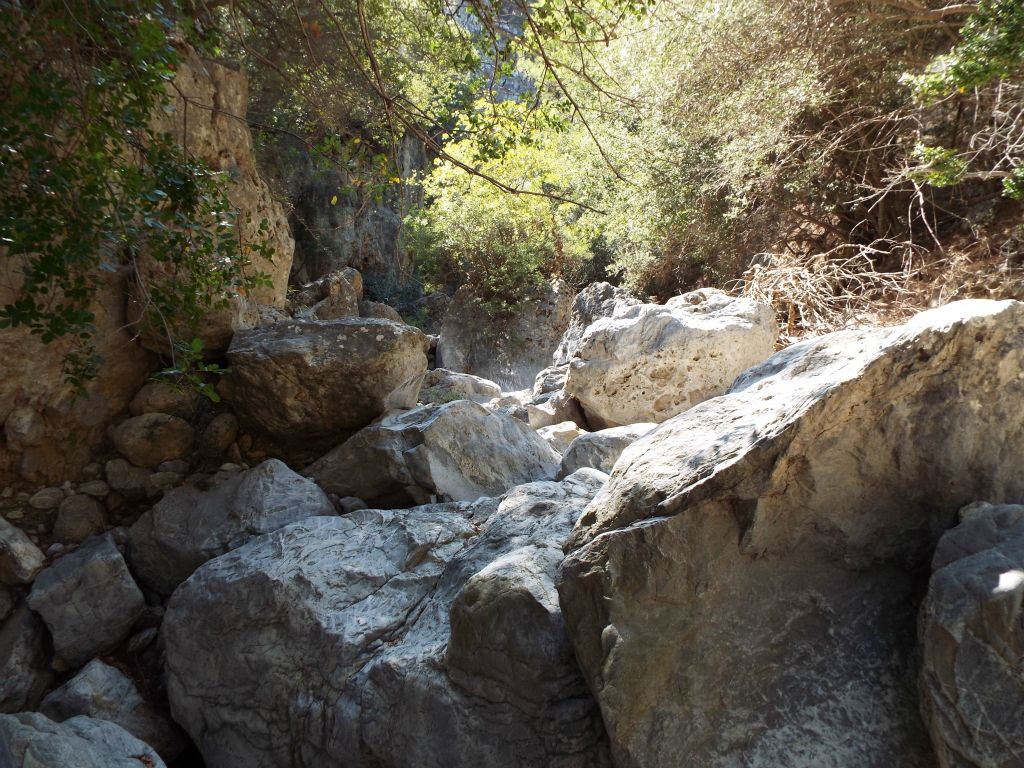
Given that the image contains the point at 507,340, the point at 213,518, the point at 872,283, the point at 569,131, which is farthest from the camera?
the point at 507,340

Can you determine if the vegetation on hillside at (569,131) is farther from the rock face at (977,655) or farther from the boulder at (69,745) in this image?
the rock face at (977,655)

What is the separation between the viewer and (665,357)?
6383 mm

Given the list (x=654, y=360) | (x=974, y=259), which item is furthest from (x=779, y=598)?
(x=974, y=259)

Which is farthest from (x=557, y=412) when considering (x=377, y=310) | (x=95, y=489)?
(x=377, y=310)

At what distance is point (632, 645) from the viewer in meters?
1.98

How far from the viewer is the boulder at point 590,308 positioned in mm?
8969

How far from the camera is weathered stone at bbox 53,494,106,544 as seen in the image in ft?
12.5

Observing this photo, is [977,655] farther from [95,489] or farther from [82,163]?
[95,489]

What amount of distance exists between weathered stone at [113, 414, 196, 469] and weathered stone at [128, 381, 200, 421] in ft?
0.18

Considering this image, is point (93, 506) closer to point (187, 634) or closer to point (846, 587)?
point (187, 634)

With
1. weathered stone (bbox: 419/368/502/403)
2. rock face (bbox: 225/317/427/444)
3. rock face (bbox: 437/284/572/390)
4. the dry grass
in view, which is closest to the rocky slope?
rock face (bbox: 225/317/427/444)

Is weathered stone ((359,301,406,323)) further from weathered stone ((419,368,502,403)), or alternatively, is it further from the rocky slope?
the rocky slope

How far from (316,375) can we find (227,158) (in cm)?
176

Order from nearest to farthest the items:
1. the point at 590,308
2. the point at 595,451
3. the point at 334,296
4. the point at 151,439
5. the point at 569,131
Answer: the point at 151,439
the point at 595,451
the point at 569,131
the point at 590,308
the point at 334,296
